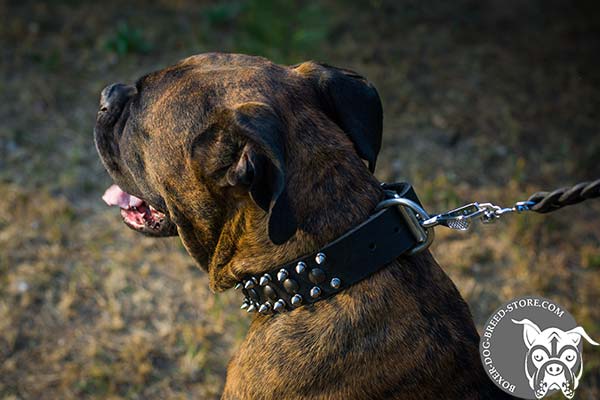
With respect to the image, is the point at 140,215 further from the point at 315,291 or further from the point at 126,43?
the point at 126,43

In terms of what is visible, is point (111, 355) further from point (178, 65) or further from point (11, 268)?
point (178, 65)

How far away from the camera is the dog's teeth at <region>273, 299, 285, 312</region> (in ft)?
7.81

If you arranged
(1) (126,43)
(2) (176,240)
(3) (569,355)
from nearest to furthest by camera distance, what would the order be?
(3) (569,355) → (2) (176,240) → (1) (126,43)

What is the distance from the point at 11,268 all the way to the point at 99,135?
6.11ft

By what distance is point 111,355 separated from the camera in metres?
3.88

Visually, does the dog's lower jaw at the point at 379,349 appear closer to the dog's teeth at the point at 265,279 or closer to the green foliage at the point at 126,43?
the dog's teeth at the point at 265,279

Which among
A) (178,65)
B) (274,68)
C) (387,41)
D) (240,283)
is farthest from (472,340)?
(387,41)

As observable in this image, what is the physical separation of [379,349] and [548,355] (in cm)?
57

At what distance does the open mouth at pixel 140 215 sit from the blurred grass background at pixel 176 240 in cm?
107

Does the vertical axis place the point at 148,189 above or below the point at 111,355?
above

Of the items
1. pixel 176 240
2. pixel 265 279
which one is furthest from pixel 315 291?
pixel 176 240

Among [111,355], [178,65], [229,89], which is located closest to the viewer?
[229,89]

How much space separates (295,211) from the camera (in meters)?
2.31

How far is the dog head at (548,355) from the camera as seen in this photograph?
7.46ft
